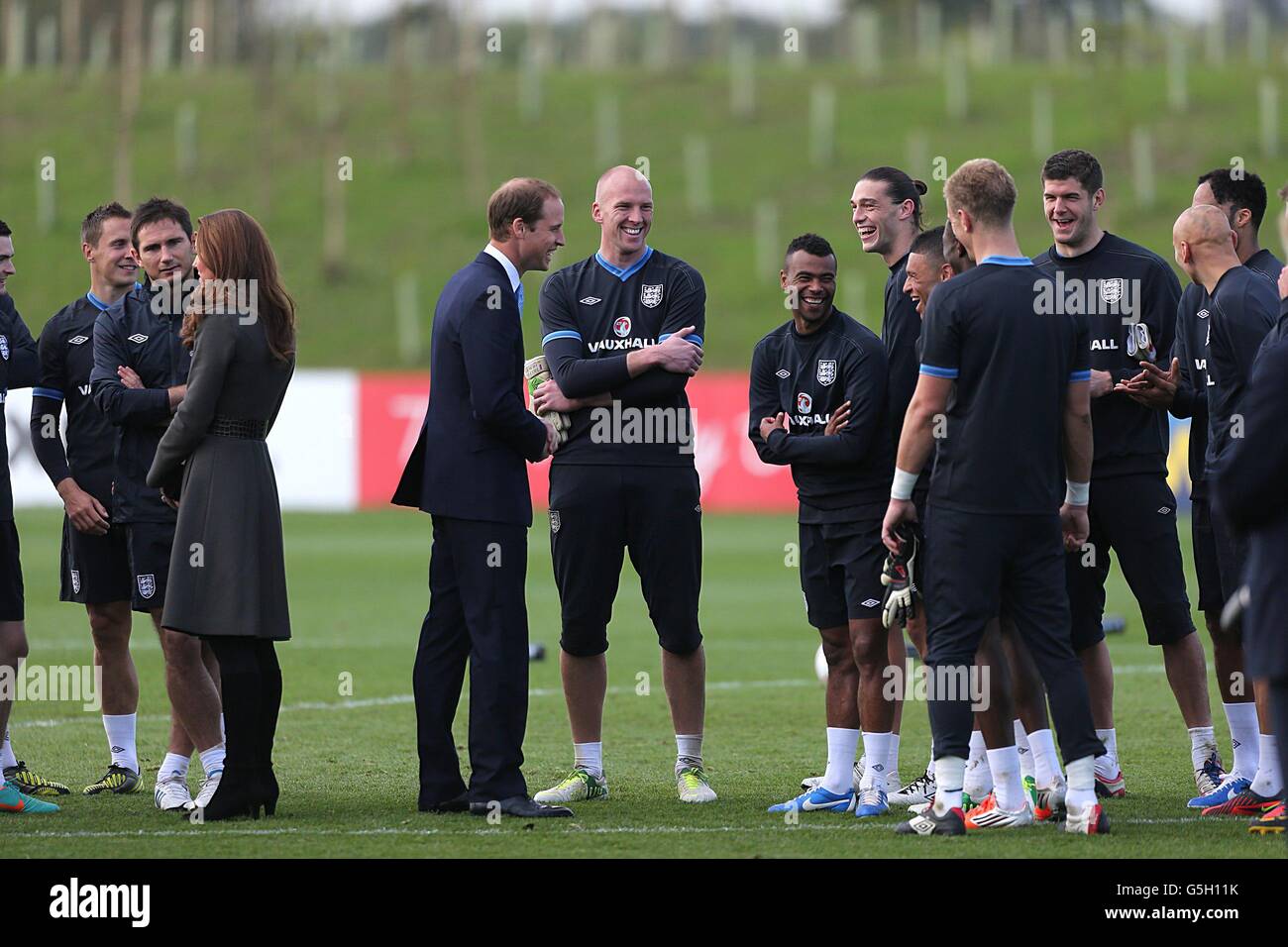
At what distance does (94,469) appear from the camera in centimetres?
904

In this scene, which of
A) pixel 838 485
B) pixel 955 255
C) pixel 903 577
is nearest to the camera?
pixel 903 577

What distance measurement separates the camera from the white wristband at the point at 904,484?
7059 millimetres

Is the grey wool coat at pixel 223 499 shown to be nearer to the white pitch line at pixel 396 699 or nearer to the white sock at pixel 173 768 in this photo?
the white sock at pixel 173 768

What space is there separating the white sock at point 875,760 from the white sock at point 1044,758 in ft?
2.25

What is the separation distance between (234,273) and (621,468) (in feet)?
6.40

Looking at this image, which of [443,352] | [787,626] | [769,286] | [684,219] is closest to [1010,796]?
[443,352]

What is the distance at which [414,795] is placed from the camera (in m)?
8.12

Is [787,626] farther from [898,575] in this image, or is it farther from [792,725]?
[898,575]

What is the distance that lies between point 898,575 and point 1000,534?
0.54 metres

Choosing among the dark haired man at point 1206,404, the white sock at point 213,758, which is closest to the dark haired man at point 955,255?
the dark haired man at point 1206,404

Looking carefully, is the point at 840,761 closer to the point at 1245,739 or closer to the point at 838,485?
the point at 838,485

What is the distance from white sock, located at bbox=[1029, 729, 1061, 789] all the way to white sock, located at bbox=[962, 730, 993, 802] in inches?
8.8

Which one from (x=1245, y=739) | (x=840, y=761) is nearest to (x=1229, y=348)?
(x=1245, y=739)

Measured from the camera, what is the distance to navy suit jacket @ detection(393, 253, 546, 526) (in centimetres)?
763
